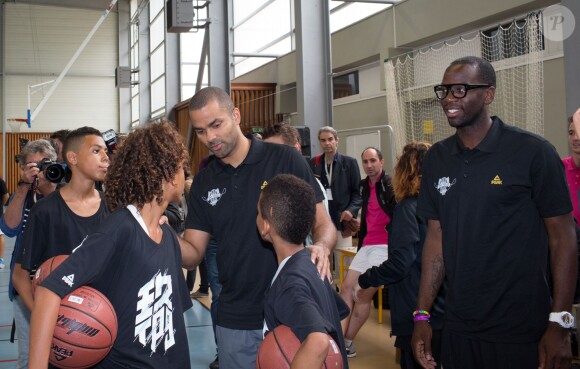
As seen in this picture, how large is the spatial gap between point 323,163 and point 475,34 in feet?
9.97

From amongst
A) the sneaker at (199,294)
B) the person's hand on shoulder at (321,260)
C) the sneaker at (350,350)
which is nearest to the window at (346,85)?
the sneaker at (199,294)

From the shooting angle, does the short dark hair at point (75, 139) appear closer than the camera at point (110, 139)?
Yes

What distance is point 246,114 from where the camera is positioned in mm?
14438

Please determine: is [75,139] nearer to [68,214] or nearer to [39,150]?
[68,214]

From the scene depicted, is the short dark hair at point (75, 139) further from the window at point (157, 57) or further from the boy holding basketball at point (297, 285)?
the window at point (157, 57)

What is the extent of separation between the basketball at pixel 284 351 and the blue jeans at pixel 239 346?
0.69 m

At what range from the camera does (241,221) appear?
2.77m

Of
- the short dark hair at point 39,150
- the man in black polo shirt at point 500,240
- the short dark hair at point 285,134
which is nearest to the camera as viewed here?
the man in black polo shirt at point 500,240

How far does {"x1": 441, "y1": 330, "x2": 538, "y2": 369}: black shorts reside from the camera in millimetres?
2336

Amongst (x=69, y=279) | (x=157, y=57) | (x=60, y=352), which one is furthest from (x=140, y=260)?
(x=157, y=57)

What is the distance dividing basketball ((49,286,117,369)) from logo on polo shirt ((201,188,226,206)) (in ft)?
2.88

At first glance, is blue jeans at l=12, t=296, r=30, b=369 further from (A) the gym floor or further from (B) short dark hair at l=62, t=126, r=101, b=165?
(A) the gym floor

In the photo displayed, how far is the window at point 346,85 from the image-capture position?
11703 mm

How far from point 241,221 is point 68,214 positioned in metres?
0.88
